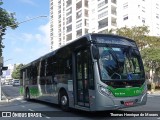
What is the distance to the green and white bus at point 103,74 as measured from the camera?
39.2 ft

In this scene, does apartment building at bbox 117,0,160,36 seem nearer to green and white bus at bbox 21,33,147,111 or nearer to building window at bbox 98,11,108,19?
building window at bbox 98,11,108,19

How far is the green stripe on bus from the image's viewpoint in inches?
472

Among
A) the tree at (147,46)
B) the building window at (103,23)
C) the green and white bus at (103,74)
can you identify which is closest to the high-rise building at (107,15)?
the building window at (103,23)

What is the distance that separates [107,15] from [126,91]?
6471cm

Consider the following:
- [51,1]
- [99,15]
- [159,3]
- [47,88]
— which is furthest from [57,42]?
[47,88]

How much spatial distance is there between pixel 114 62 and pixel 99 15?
68.3m

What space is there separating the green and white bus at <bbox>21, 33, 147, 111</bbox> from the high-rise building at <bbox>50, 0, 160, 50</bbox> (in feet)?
187

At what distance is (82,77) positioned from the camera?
43.1ft

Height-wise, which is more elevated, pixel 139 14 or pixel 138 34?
pixel 139 14

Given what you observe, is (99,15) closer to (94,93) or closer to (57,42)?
(57,42)

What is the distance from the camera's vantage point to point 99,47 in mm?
12523

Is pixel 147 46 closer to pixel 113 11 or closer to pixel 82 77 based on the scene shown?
pixel 113 11

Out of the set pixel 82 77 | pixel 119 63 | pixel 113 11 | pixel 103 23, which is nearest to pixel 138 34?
pixel 113 11

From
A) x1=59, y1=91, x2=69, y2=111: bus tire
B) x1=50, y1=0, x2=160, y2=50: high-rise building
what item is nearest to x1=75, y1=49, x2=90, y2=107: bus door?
x1=59, y1=91, x2=69, y2=111: bus tire
